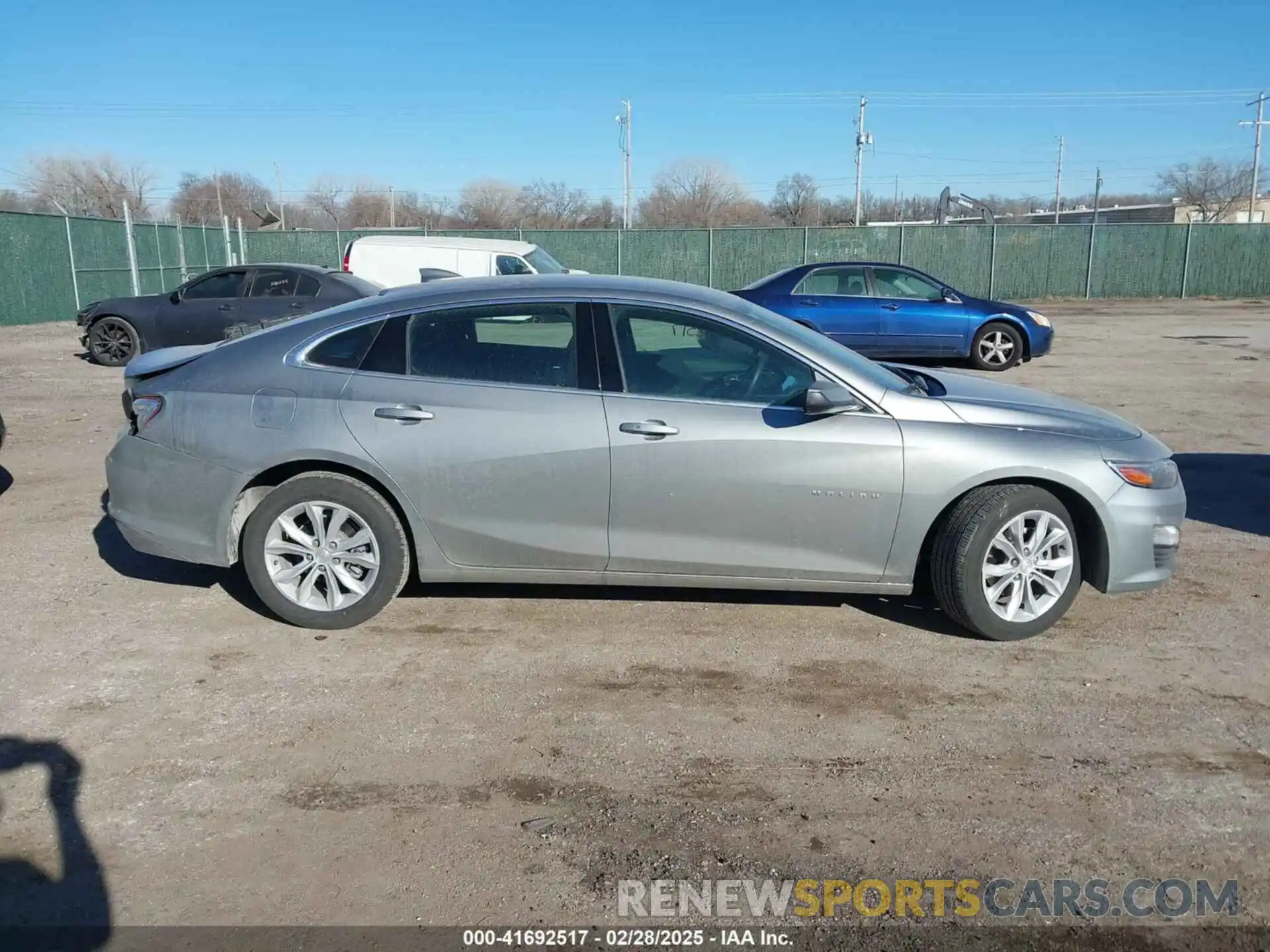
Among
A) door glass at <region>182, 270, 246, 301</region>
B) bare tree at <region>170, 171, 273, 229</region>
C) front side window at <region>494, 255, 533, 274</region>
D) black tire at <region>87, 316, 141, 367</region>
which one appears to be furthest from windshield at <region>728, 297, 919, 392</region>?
bare tree at <region>170, 171, 273, 229</region>

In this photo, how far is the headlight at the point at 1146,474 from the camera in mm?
4656

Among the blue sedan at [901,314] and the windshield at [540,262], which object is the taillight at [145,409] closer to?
the blue sedan at [901,314]

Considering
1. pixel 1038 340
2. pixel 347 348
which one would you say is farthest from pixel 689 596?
pixel 1038 340

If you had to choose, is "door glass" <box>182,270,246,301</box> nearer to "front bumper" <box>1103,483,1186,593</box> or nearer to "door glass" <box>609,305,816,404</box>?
"door glass" <box>609,305,816,404</box>

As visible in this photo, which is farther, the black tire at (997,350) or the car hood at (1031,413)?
the black tire at (997,350)

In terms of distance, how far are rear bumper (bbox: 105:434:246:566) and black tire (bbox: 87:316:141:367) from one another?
34.2 feet

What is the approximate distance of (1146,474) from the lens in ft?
15.4

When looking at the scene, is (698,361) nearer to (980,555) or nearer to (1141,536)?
(980,555)

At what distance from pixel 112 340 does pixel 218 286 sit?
173 centimetres

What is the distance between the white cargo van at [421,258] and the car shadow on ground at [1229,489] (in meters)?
10.5

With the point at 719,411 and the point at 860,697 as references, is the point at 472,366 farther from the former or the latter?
the point at 860,697

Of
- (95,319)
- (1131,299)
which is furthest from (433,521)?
(1131,299)

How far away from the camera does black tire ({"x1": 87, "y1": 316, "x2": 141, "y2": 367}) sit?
14.2 meters

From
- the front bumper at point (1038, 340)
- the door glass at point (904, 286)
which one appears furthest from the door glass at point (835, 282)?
the front bumper at point (1038, 340)
